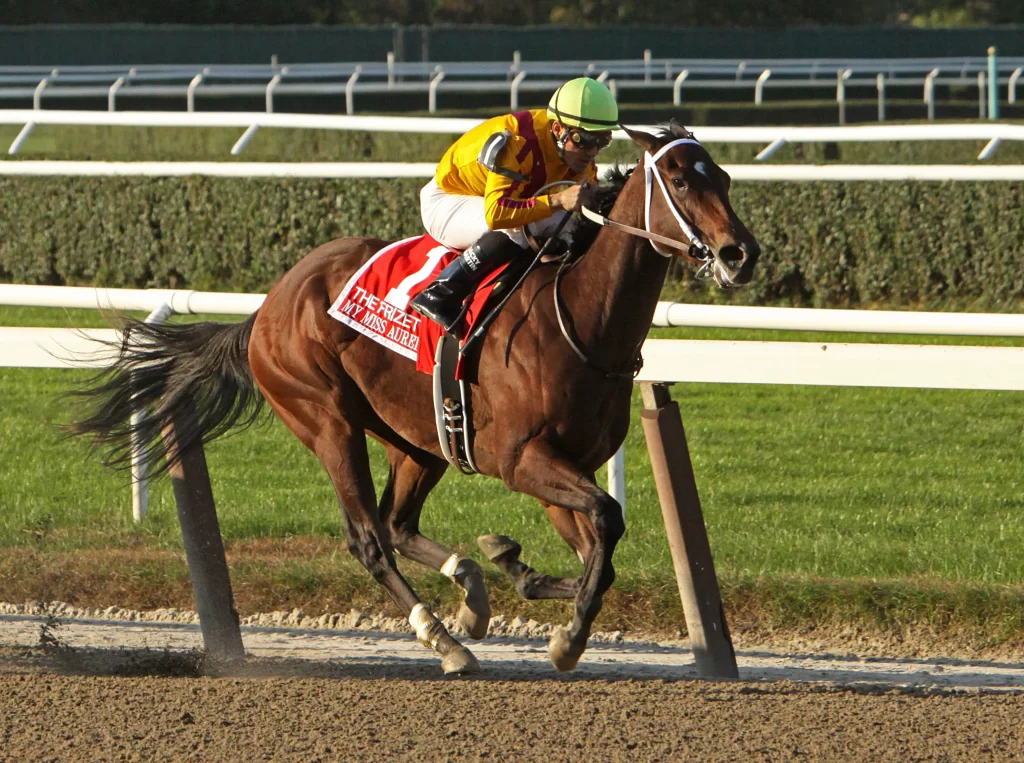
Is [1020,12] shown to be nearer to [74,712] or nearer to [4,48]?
[4,48]

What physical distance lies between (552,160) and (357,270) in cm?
70

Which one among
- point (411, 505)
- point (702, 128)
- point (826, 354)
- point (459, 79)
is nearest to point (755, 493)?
point (411, 505)

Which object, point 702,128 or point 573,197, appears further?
point 702,128

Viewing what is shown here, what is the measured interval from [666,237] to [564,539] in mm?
922

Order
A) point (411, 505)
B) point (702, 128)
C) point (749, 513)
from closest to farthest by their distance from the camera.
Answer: point (411, 505) < point (749, 513) < point (702, 128)

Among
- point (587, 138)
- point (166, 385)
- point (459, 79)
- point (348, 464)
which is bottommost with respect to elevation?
point (348, 464)

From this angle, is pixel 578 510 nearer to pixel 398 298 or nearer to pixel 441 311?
pixel 441 311

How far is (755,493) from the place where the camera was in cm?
588

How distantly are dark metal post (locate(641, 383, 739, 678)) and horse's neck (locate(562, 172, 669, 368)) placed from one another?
317mm

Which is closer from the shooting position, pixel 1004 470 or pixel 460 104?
pixel 1004 470

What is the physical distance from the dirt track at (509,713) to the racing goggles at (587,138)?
132 cm

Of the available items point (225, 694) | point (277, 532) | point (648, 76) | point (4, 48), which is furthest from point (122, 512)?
point (4, 48)

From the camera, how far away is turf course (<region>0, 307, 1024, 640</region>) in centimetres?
478

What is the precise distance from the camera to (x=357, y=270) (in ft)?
14.4
